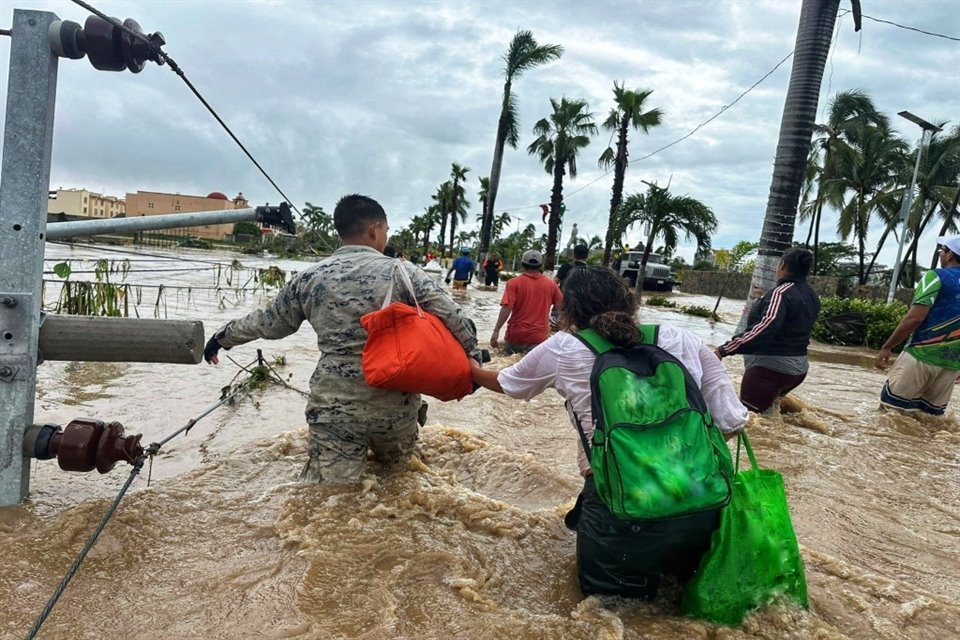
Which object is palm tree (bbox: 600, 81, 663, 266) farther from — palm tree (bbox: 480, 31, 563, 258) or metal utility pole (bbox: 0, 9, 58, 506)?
metal utility pole (bbox: 0, 9, 58, 506)

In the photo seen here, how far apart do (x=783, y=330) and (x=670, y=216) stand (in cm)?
1538

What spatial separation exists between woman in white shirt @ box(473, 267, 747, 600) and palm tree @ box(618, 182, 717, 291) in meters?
17.0

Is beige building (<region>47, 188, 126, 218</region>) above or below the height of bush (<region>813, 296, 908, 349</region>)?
above

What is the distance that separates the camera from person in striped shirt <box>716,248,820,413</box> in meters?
4.90

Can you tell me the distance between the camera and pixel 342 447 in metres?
3.28

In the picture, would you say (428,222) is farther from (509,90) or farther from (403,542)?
(403,542)

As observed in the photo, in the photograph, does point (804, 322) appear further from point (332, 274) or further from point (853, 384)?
point (853, 384)

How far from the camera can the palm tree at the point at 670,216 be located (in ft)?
63.2

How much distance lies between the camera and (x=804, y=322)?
16.2ft

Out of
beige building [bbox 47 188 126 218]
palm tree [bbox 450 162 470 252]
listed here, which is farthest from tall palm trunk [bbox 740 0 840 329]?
beige building [bbox 47 188 126 218]

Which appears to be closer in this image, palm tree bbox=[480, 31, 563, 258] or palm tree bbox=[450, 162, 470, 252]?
palm tree bbox=[480, 31, 563, 258]

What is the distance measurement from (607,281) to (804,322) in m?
3.26

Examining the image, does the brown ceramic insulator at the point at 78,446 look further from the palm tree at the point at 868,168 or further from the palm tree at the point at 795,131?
the palm tree at the point at 868,168

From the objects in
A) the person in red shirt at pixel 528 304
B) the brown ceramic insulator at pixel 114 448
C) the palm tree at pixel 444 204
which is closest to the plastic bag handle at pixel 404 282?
the brown ceramic insulator at pixel 114 448
